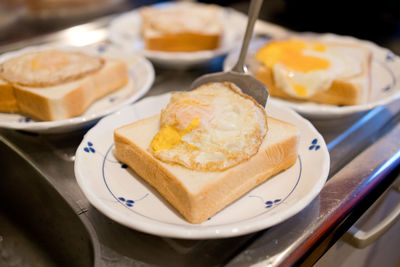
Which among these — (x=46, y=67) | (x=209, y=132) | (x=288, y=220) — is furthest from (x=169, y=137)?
(x=46, y=67)

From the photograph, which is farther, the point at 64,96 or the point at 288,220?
the point at 64,96

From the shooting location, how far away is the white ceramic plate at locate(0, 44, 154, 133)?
968 mm

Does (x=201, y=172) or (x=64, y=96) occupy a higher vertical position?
(x=201, y=172)

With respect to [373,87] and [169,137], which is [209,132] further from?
[373,87]

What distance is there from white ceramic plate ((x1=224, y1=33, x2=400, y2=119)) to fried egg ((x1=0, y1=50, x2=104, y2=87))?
A: 48cm

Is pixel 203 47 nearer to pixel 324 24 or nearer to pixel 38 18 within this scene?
pixel 324 24

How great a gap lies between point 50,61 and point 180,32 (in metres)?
0.53

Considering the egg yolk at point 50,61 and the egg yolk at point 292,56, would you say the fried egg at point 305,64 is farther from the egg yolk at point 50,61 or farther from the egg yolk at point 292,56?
the egg yolk at point 50,61

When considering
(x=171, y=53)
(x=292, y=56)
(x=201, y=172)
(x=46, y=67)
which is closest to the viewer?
(x=201, y=172)

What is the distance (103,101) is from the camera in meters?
1.20

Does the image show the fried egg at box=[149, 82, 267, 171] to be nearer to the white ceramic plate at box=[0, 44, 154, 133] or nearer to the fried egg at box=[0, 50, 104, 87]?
the white ceramic plate at box=[0, 44, 154, 133]

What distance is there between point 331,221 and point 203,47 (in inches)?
36.6

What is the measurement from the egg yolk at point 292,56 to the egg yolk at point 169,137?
52cm

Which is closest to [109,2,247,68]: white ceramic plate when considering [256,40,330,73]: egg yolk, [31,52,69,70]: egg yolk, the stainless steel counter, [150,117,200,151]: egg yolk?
[256,40,330,73]: egg yolk
